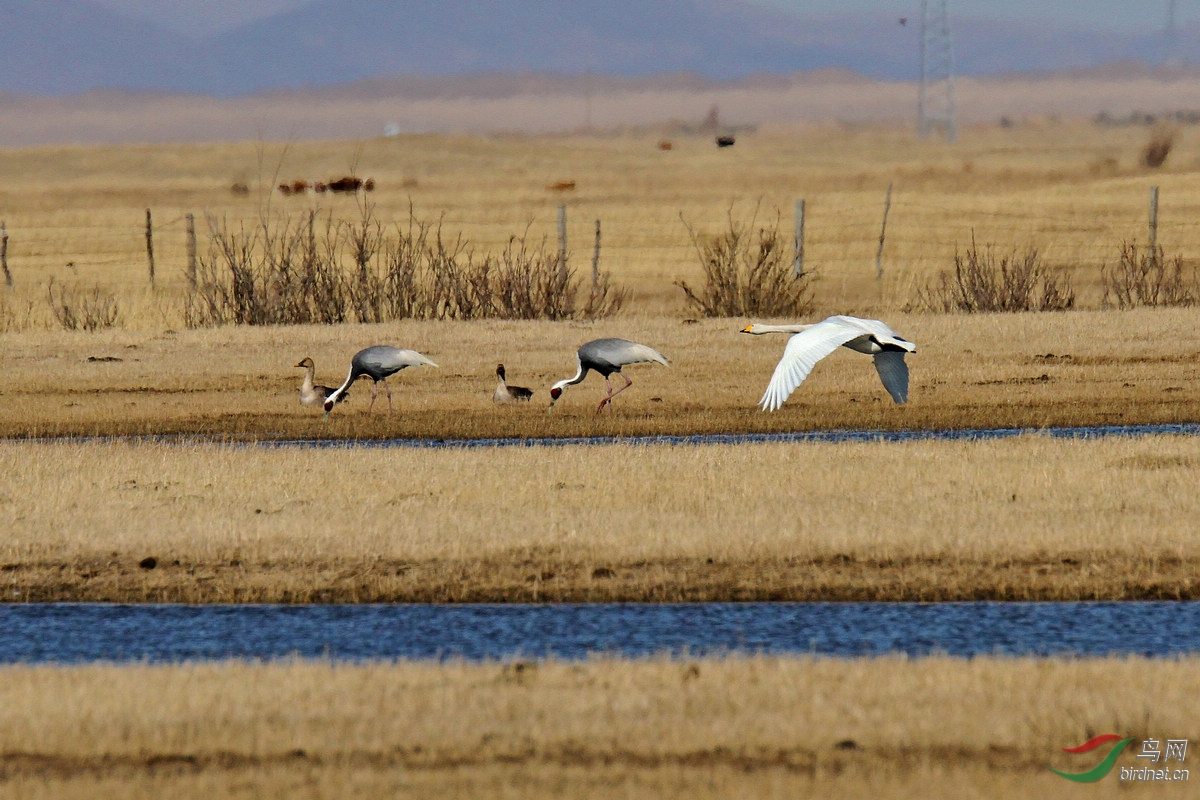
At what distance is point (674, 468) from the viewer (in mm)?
15266

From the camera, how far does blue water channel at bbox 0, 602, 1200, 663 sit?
9.67 metres

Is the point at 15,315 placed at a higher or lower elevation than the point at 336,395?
higher

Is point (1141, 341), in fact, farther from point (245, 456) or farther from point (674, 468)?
point (245, 456)

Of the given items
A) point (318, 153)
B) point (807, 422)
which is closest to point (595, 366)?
point (807, 422)

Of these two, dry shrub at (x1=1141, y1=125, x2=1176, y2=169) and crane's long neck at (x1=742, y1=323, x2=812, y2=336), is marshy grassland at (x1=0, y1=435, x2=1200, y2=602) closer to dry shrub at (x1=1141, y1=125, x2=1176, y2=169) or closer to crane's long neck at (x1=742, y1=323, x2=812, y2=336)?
crane's long neck at (x1=742, y1=323, x2=812, y2=336)

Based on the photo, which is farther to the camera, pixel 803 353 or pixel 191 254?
pixel 191 254

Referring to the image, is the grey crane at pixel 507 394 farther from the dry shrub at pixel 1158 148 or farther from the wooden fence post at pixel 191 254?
the dry shrub at pixel 1158 148

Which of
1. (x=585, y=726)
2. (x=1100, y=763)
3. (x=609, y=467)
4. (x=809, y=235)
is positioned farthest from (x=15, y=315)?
(x=1100, y=763)

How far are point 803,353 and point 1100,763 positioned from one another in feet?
24.3

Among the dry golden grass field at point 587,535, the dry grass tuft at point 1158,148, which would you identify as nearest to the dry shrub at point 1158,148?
the dry grass tuft at point 1158,148

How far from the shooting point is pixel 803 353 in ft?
46.9

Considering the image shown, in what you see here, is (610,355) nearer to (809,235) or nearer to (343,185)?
(809,235)

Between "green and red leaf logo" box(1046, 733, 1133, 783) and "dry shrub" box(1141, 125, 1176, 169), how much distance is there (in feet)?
263

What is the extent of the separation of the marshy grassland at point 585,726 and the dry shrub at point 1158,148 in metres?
79.5
